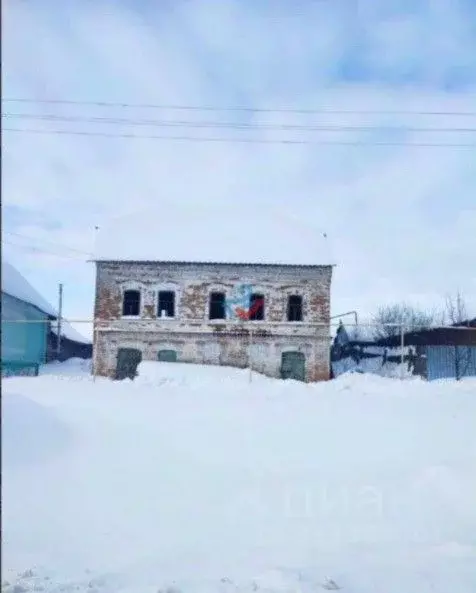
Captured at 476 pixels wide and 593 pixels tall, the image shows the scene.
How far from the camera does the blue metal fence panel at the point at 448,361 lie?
17.5 meters

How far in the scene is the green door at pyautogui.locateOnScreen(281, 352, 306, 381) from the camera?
20.5 m

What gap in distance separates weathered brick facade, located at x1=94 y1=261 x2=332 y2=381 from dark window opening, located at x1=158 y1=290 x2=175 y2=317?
0.61 feet

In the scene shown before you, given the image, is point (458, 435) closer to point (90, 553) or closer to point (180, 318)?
point (90, 553)

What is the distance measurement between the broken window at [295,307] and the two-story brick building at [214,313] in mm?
38

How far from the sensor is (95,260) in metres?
20.7

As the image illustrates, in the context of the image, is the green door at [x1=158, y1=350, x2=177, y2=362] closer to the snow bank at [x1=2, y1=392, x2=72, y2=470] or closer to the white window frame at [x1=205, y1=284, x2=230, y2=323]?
the white window frame at [x1=205, y1=284, x2=230, y2=323]

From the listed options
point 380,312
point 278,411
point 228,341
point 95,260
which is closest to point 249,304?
point 228,341

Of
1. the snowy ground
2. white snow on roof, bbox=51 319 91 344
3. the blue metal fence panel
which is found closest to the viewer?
the snowy ground

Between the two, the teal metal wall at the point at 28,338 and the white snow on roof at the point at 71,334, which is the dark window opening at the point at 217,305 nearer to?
the teal metal wall at the point at 28,338

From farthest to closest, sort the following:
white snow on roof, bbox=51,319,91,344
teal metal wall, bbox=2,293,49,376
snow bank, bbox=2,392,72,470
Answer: white snow on roof, bbox=51,319,91,344 < teal metal wall, bbox=2,293,49,376 < snow bank, bbox=2,392,72,470

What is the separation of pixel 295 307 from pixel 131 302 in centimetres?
619

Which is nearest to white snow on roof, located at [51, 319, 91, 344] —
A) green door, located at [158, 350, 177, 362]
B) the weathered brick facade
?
the weathered brick facade

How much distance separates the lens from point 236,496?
5598 mm

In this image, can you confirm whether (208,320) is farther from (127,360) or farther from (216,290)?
(127,360)
